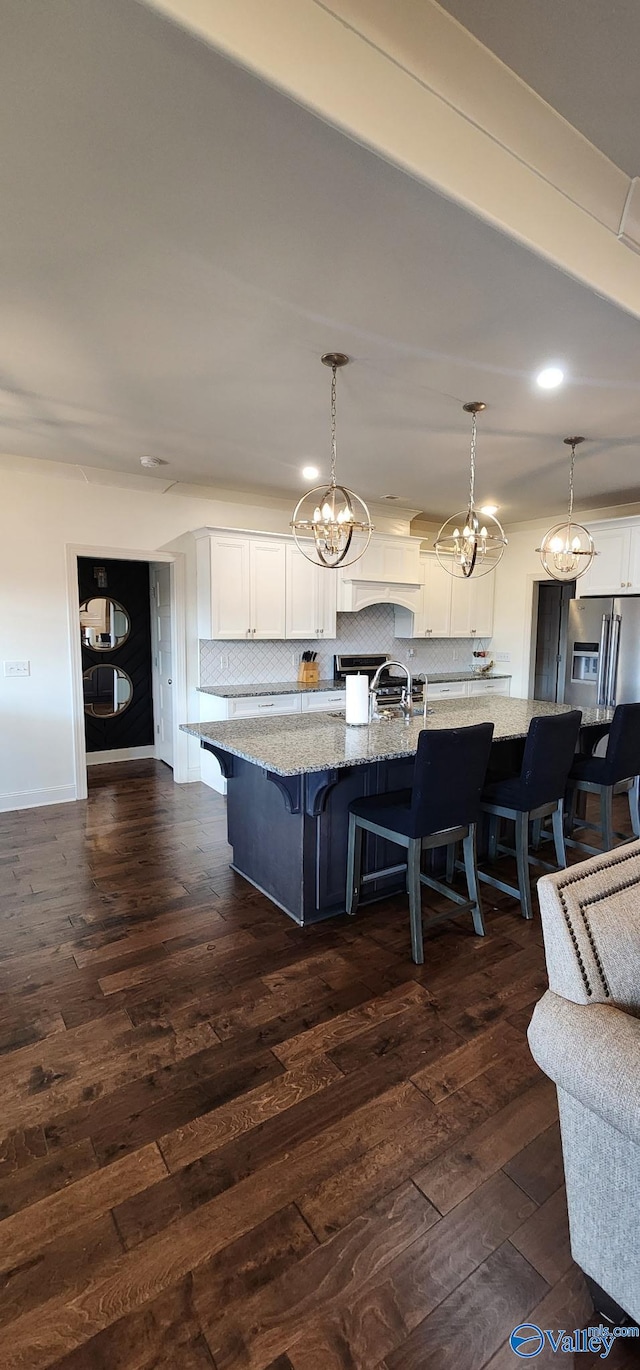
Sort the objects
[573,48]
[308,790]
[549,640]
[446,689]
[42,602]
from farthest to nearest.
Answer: [549,640]
[446,689]
[42,602]
[308,790]
[573,48]

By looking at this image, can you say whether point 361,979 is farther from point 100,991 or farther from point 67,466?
point 67,466

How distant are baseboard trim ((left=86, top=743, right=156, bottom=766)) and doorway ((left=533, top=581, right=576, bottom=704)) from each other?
193 inches

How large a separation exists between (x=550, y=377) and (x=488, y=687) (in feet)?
14.8

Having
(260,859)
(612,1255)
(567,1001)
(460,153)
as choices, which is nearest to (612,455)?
(460,153)

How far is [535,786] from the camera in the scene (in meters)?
2.82

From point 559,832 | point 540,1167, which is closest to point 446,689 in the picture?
point 559,832

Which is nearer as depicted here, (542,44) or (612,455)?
(542,44)

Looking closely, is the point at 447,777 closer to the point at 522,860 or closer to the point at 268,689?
the point at 522,860

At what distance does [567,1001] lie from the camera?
44.3 inches

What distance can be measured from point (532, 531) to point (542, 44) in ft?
18.2

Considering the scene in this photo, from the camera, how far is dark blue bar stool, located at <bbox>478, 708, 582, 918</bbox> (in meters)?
2.74

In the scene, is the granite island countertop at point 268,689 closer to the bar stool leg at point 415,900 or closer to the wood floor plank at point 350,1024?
the bar stool leg at point 415,900

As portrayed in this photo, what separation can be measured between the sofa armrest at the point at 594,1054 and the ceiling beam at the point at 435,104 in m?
2.00

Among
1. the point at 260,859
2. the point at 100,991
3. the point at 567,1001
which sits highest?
the point at 567,1001
